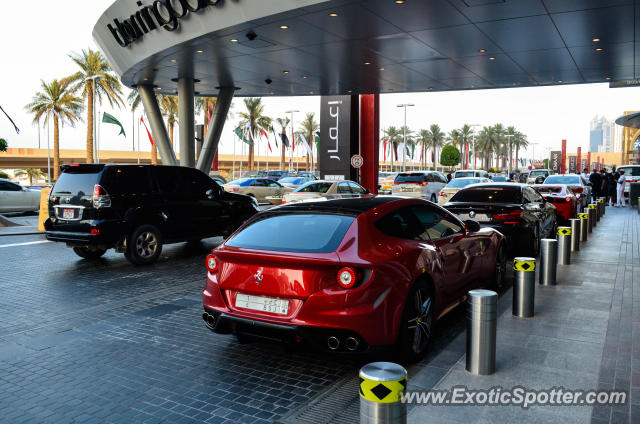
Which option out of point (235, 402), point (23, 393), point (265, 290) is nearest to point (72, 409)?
point (23, 393)

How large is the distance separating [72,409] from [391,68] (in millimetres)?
16355

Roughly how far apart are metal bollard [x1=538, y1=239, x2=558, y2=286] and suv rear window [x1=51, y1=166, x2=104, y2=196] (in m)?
7.94

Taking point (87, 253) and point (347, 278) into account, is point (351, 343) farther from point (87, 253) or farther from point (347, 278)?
point (87, 253)

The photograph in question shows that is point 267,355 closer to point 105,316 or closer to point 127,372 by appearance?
point 127,372

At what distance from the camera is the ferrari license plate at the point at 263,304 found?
434cm

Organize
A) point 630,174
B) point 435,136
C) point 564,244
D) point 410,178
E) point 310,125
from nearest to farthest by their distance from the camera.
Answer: point 564,244 < point 410,178 < point 630,174 < point 310,125 < point 435,136

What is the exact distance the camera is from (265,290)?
4402 millimetres

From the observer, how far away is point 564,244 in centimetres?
988

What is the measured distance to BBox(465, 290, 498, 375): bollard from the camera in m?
4.41

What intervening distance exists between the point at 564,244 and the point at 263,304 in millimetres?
7544

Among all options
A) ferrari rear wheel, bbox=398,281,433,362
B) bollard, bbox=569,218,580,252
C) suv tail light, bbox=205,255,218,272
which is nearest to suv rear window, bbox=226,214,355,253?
suv tail light, bbox=205,255,218,272

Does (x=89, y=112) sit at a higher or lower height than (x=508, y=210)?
higher

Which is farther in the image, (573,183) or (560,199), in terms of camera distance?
(573,183)

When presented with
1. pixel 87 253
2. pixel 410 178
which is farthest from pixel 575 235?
pixel 410 178
